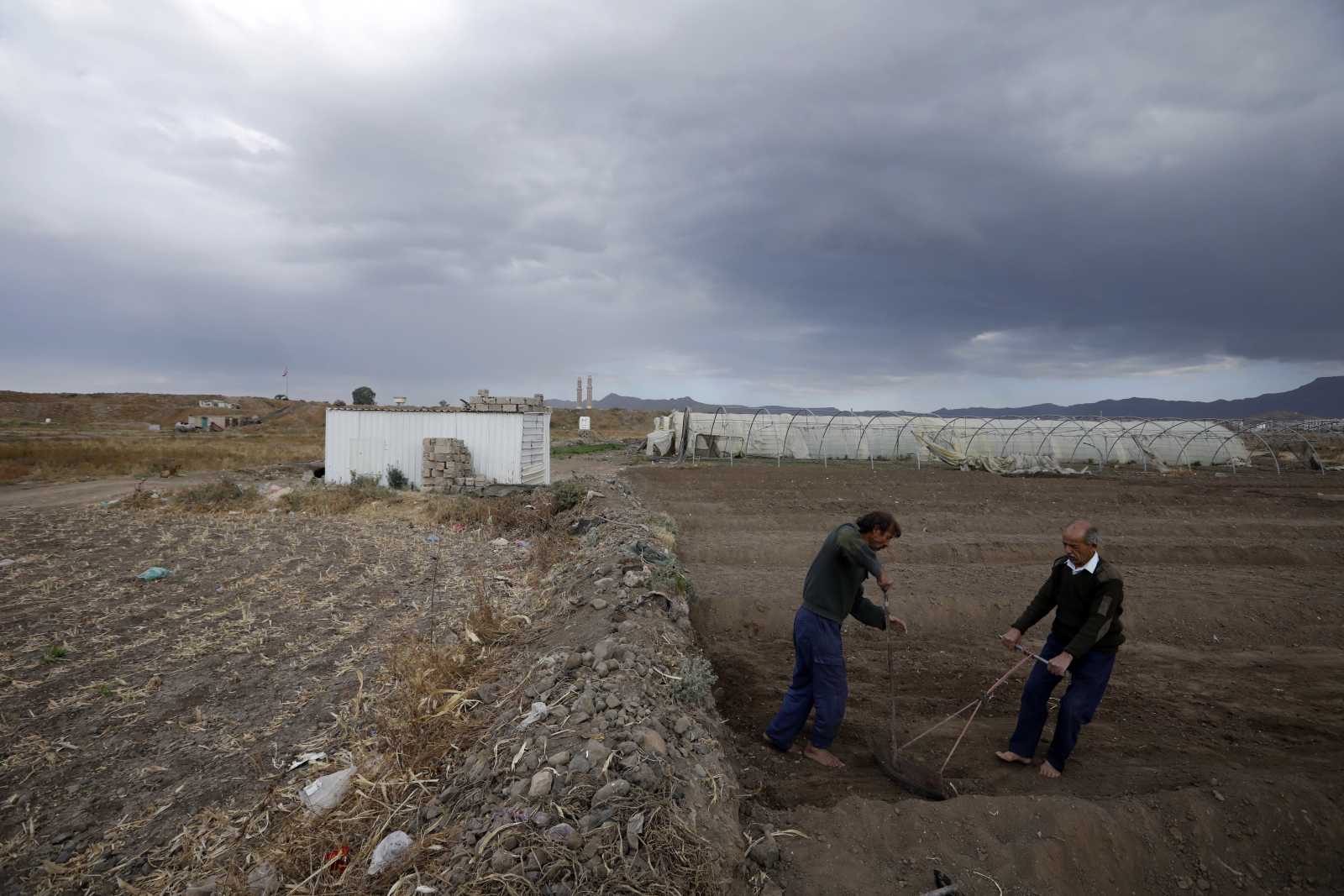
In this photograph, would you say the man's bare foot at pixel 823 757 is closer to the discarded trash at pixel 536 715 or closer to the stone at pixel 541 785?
the discarded trash at pixel 536 715

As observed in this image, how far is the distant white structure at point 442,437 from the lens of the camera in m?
16.1

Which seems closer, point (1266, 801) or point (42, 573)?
point (1266, 801)

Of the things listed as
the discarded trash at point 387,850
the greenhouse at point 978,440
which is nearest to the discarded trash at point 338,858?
the discarded trash at point 387,850

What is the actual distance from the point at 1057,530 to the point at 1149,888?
34.6 feet

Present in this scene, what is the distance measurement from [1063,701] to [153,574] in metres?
10.9

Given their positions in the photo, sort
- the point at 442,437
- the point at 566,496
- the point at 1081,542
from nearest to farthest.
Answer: the point at 1081,542 → the point at 566,496 → the point at 442,437

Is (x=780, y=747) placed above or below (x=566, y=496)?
below

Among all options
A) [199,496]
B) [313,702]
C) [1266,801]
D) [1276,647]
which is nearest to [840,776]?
[1266,801]

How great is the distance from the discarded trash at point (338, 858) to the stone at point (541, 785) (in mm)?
1027

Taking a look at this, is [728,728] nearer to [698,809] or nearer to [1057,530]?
[698,809]

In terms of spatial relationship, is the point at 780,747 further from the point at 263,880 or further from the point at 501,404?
the point at 501,404

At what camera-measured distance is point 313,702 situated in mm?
5164

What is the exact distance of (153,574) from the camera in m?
8.61

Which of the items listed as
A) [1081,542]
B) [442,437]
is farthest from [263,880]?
[442,437]
